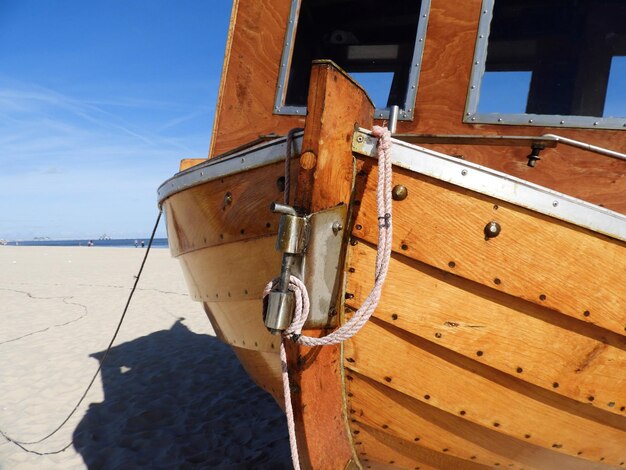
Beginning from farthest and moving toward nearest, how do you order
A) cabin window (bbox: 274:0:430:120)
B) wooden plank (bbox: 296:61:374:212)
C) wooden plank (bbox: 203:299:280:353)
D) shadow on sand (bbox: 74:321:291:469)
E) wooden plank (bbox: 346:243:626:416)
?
shadow on sand (bbox: 74:321:291:469) < cabin window (bbox: 274:0:430:120) < wooden plank (bbox: 203:299:280:353) < wooden plank (bbox: 346:243:626:416) < wooden plank (bbox: 296:61:374:212)

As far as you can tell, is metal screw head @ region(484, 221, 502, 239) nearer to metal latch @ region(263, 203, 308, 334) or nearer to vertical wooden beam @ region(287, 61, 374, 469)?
vertical wooden beam @ region(287, 61, 374, 469)

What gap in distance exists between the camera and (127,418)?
3.81 meters

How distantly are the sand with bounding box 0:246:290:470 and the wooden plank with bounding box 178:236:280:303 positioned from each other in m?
1.79

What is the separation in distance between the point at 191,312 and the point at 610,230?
27.4 feet

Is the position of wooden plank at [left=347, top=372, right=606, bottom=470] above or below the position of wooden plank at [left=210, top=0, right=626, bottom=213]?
below

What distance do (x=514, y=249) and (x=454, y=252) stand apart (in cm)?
21

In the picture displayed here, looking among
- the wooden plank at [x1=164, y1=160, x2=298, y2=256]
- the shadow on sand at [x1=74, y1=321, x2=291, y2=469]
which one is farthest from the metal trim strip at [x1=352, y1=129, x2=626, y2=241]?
the shadow on sand at [x1=74, y1=321, x2=291, y2=469]

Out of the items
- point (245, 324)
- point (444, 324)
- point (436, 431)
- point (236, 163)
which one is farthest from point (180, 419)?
point (444, 324)

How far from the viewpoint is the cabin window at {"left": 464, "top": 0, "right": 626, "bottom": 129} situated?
77.5 inches

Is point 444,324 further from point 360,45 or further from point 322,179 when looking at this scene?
point 360,45

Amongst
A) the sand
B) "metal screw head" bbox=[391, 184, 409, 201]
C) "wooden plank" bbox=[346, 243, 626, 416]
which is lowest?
the sand

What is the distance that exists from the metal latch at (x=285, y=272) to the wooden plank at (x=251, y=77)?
111cm

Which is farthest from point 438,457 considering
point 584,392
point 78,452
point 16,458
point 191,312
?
point 191,312

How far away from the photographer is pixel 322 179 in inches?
53.9
